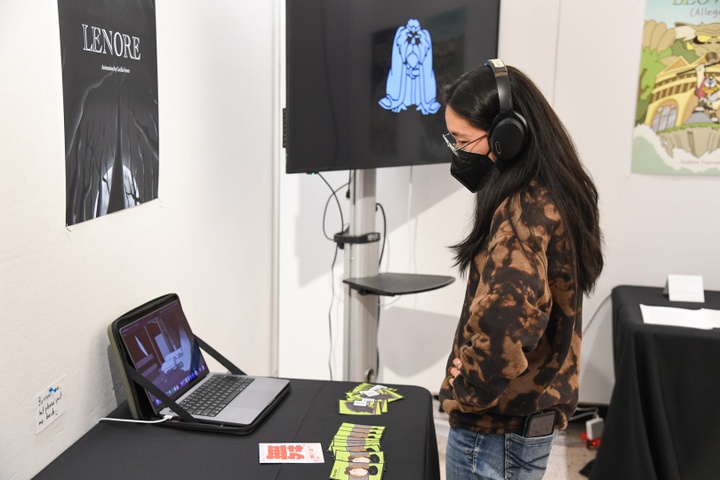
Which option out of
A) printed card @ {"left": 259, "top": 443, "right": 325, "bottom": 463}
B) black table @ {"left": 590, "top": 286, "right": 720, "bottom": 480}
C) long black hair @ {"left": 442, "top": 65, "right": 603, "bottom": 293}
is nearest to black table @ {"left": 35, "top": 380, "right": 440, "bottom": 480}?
printed card @ {"left": 259, "top": 443, "right": 325, "bottom": 463}

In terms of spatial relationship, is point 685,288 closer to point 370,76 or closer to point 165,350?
point 370,76

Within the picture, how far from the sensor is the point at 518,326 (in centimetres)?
127

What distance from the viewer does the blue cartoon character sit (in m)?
2.38

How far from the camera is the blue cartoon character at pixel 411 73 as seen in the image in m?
2.38

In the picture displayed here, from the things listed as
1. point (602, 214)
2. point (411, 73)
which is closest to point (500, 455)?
point (411, 73)

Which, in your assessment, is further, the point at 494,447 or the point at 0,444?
the point at 494,447

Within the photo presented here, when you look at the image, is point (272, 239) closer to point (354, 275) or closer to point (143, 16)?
point (354, 275)

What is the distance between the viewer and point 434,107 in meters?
2.62

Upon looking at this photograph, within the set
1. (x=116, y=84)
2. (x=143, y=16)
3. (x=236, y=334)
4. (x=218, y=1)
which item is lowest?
(x=236, y=334)

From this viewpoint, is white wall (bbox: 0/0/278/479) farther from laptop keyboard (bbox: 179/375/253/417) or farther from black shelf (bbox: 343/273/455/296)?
black shelf (bbox: 343/273/455/296)

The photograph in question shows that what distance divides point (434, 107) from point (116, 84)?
49.5 inches

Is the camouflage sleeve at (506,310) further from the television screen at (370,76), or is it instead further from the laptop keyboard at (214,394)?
the television screen at (370,76)

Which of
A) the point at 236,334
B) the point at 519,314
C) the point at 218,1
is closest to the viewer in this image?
the point at 519,314

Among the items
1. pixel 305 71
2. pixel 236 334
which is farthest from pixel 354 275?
pixel 305 71
